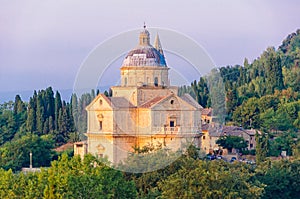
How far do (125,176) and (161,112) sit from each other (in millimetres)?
6082

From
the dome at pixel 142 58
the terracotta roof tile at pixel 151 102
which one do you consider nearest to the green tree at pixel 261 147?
the terracotta roof tile at pixel 151 102

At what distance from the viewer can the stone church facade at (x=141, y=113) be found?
40.2 meters

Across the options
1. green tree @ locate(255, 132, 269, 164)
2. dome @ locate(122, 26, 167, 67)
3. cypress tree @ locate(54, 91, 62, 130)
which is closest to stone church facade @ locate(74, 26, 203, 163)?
dome @ locate(122, 26, 167, 67)

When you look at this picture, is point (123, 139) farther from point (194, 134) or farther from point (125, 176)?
point (125, 176)

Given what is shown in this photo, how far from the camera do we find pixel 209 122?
167 feet

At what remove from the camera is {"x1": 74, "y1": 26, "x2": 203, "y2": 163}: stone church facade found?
4019cm

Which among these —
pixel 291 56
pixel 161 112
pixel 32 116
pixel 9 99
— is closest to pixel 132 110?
pixel 161 112

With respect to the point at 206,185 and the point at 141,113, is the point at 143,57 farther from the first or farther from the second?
the point at 206,185

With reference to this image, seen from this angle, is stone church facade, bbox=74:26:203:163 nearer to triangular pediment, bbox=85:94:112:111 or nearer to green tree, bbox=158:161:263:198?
triangular pediment, bbox=85:94:112:111

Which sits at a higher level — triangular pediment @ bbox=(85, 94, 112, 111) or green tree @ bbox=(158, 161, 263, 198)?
triangular pediment @ bbox=(85, 94, 112, 111)

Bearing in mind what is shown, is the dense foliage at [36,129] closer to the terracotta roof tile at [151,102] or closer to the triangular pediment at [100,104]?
the triangular pediment at [100,104]

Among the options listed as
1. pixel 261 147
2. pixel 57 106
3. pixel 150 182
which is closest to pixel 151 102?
pixel 150 182

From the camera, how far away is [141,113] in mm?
40312

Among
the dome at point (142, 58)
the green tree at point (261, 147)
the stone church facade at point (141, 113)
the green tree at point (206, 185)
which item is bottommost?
the green tree at point (206, 185)
